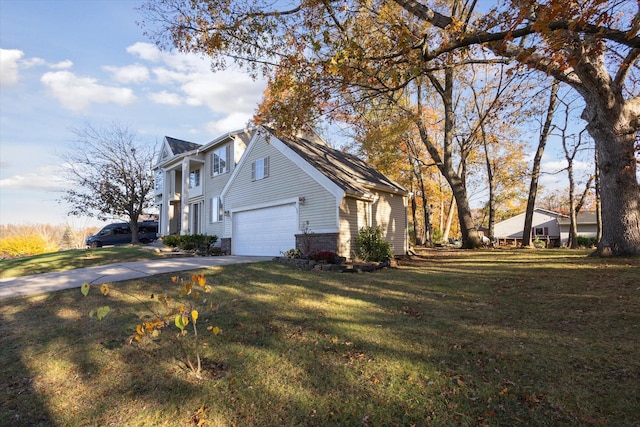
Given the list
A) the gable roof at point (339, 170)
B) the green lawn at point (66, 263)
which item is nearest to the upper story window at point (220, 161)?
the gable roof at point (339, 170)

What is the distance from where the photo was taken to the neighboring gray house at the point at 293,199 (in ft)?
39.9

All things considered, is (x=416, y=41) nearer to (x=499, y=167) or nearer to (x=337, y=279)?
(x=337, y=279)

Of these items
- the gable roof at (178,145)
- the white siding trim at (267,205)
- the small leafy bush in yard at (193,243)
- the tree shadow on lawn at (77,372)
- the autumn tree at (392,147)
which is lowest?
the tree shadow on lawn at (77,372)

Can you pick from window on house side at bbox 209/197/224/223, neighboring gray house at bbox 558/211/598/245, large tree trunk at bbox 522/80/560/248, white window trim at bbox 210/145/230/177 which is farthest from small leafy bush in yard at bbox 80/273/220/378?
neighboring gray house at bbox 558/211/598/245

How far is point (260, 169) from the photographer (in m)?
15.1

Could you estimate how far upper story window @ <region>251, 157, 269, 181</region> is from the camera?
48.6 ft

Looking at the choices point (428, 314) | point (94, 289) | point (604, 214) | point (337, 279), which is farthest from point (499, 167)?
point (94, 289)

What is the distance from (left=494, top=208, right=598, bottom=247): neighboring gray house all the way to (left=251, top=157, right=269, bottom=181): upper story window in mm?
31900

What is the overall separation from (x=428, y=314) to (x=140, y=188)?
21896 millimetres

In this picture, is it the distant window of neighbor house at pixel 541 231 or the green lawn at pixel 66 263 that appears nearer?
the green lawn at pixel 66 263

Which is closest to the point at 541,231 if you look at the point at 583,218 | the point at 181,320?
the point at 583,218

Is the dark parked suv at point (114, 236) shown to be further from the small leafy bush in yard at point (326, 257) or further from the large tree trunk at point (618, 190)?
the large tree trunk at point (618, 190)

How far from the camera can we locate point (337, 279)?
8.58 metres

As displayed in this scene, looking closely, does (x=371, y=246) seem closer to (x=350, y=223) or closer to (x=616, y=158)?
(x=350, y=223)
